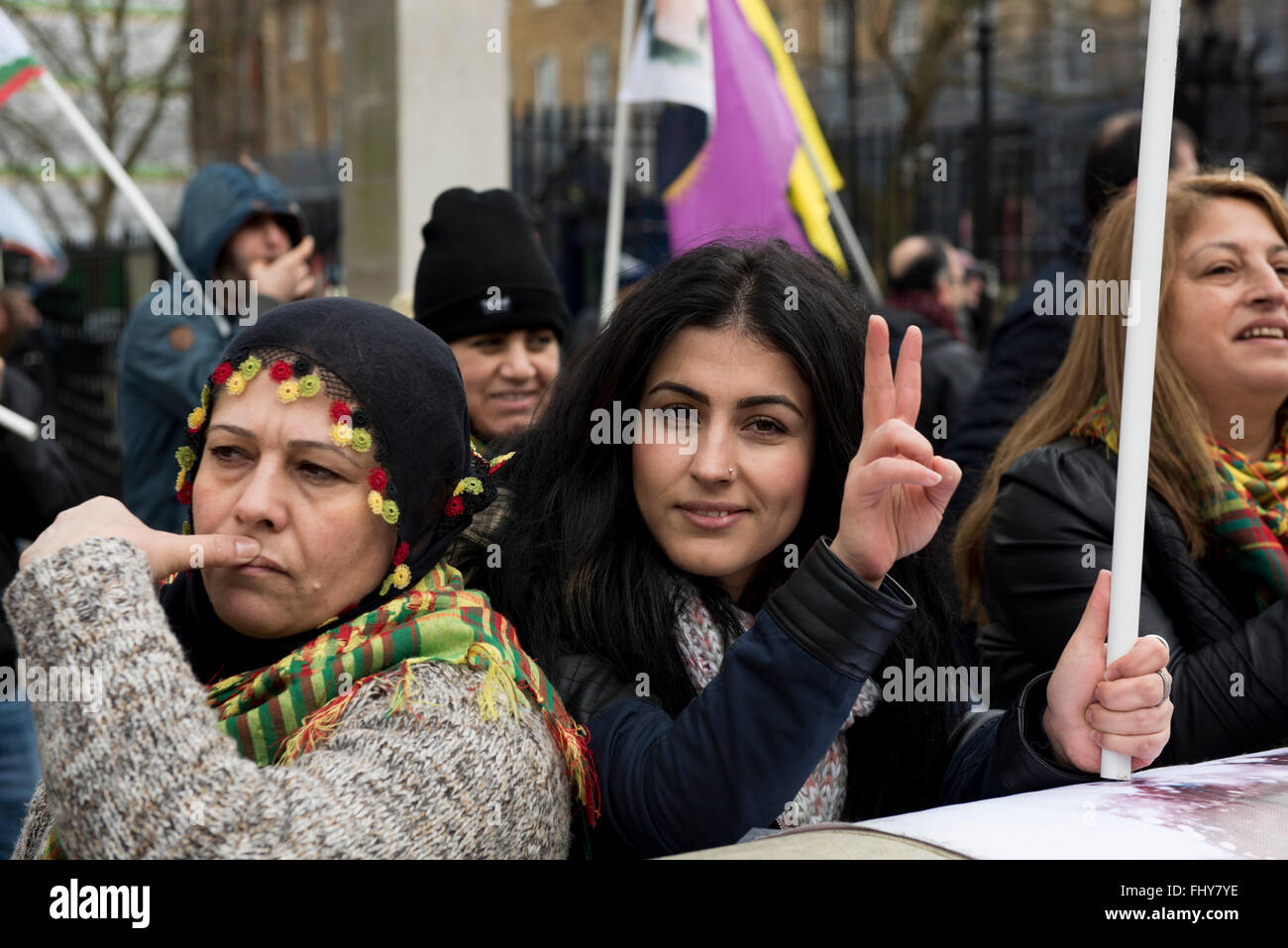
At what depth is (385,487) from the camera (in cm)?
194

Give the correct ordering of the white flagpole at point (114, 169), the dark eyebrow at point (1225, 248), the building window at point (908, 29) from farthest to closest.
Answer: the building window at point (908, 29), the white flagpole at point (114, 169), the dark eyebrow at point (1225, 248)

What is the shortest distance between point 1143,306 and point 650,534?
846 mm

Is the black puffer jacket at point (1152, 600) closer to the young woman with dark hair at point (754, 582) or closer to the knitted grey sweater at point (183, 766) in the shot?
the young woman with dark hair at point (754, 582)

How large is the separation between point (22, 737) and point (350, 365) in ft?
8.71

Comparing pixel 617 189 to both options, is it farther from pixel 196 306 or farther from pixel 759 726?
pixel 759 726

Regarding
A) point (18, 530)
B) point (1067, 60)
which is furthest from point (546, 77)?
point (18, 530)

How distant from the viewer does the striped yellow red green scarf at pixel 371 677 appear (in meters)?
1.87

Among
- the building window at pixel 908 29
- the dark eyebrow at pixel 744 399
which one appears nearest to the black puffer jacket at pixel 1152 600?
the dark eyebrow at pixel 744 399

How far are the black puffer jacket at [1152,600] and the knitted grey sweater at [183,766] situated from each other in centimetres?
133

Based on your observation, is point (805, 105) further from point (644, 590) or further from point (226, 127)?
point (226, 127)

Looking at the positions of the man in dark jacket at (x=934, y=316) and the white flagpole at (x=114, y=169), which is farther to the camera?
the man in dark jacket at (x=934, y=316)

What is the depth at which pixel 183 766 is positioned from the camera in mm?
1660

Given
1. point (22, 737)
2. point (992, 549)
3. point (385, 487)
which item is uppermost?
point (385, 487)
